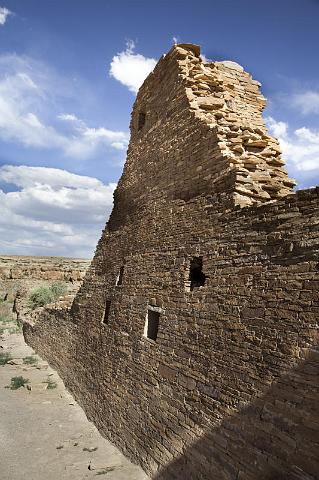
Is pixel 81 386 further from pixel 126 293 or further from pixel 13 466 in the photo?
pixel 126 293

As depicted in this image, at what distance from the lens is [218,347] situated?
535cm

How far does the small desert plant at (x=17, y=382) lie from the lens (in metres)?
11.8

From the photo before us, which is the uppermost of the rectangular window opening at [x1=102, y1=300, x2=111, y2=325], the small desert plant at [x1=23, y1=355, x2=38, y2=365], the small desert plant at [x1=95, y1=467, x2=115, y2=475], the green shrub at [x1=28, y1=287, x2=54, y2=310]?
the rectangular window opening at [x1=102, y1=300, x2=111, y2=325]

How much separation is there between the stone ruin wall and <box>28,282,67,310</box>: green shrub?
45.1ft

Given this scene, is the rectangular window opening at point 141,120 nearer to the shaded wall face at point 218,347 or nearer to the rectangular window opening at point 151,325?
the shaded wall face at point 218,347

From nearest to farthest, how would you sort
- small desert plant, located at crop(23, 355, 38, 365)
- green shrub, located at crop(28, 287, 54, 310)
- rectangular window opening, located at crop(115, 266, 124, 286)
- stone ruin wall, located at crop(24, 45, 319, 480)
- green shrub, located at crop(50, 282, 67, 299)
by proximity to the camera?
1. stone ruin wall, located at crop(24, 45, 319, 480)
2. rectangular window opening, located at crop(115, 266, 124, 286)
3. small desert plant, located at crop(23, 355, 38, 365)
4. green shrub, located at crop(28, 287, 54, 310)
5. green shrub, located at crop(50, 282, 67, 299)

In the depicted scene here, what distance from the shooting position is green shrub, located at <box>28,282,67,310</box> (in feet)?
76.1

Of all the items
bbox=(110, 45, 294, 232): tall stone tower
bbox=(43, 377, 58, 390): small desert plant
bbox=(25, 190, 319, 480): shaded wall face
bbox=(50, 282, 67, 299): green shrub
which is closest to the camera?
bbox=(25, 190, 319, 480): shaded wall face

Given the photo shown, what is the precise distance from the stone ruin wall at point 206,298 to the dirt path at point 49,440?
0.40 m

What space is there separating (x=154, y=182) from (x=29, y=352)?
11400 mm

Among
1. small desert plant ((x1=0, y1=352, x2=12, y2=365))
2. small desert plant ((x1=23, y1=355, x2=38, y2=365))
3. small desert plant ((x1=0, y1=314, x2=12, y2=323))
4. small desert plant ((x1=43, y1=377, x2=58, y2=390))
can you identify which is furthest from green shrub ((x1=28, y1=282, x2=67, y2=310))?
small desert plant ((x1=43, y1=377, x2=58, y2=390))

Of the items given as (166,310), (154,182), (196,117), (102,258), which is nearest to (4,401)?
(102,258)

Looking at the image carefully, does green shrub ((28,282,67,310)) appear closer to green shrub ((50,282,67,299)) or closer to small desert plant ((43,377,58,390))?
green shrub ((50,282,67,299))

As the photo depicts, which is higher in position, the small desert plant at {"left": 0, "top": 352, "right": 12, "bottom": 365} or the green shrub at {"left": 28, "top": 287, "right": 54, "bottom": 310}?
the green shrub at {"left": 28, "top": 287, "right": 54, "bottom": 310}
